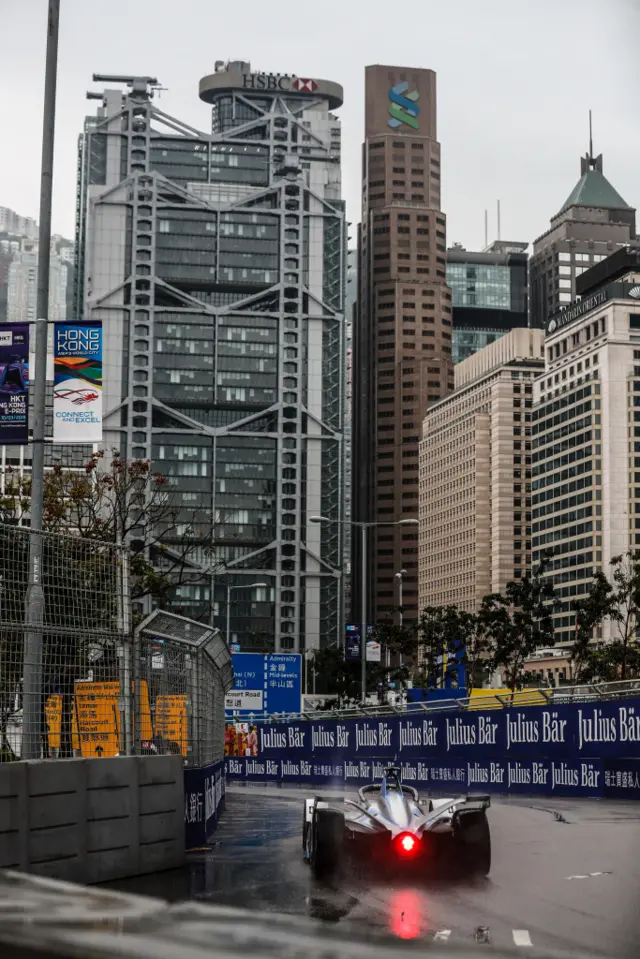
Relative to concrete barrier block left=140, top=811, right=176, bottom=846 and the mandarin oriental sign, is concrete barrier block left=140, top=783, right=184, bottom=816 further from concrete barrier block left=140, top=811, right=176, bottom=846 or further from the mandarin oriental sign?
the mandarin oriental sign

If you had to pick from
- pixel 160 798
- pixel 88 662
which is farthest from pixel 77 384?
pixel 160 798

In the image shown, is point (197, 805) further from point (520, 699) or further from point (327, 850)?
point (520, 699)

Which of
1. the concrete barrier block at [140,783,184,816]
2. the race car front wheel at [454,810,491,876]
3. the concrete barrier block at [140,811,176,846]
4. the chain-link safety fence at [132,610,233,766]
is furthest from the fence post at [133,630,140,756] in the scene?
the race car front wheel at [454,810,491,876]

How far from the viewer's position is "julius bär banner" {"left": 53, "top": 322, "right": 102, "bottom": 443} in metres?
18.0

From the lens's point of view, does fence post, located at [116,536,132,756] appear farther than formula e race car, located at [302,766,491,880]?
Yes

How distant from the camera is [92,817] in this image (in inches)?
521

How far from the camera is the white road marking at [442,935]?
9726 millimetres

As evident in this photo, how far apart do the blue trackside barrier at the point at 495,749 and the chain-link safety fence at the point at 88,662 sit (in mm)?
11877

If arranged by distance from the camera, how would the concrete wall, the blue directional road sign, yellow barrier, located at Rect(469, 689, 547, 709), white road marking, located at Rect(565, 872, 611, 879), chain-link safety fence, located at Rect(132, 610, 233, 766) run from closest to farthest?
the concrete wall < white road marking, located at Rect(565, 872, 611, 879) < chain-link safety fence, located at Rect(132, 610, 233, 766) < yellow barrier, located at Rect(469, 689, 547, 709) < the blue directional road sign

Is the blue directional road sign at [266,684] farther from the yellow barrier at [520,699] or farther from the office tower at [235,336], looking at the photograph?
the office tower at [235,336]

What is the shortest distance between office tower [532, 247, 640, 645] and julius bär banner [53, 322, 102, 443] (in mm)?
156587

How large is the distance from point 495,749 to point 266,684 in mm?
23491

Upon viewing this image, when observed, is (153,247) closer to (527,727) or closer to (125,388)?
(125,388)

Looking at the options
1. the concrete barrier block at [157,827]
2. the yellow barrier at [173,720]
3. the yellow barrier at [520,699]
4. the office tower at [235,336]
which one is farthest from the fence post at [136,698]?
the office tower at [235,336]
